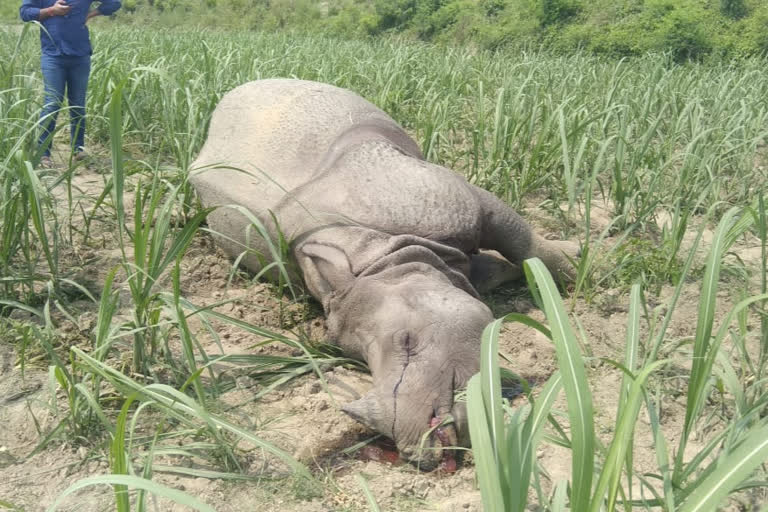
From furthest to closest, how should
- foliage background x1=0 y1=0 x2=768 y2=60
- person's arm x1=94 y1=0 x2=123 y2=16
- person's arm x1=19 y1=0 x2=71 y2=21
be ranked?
1. foliage background x1=0 y1=0 x2=768 y2=60
2. person's arm x1=94 y1=0 x2=123 y2=16
3. person's arm x1=19 y1=0 x2=71 y2=21

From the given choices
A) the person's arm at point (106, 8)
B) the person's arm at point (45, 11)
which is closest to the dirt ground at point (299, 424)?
the person's arm at point (45, 11)

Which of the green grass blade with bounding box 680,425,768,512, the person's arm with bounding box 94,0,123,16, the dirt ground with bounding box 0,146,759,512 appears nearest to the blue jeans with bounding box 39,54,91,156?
the person's arm with bounding box 94,0,123,16

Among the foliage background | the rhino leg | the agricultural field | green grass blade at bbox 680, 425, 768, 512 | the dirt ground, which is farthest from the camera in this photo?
the foliage background

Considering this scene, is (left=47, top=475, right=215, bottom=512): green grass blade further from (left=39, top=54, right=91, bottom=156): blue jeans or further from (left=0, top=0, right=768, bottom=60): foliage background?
(left=0, top=0, right=768, bottom=60): foliage background

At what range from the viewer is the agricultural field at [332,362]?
139 centimetres

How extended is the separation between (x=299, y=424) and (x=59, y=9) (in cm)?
299

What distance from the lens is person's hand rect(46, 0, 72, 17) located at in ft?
13.0

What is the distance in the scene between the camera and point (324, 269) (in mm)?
2689

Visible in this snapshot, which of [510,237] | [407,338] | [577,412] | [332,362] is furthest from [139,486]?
[510,237]

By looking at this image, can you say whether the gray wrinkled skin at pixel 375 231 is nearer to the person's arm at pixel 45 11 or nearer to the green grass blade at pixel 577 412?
the green grass blade at pixel 577 412

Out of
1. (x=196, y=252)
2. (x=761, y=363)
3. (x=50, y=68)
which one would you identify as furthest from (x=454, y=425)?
(x=50, y=68)

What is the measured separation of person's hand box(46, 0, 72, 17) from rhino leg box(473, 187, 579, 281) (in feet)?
8.38

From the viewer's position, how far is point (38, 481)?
6.07 feet

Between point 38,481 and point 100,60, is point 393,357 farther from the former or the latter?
point 100,60
